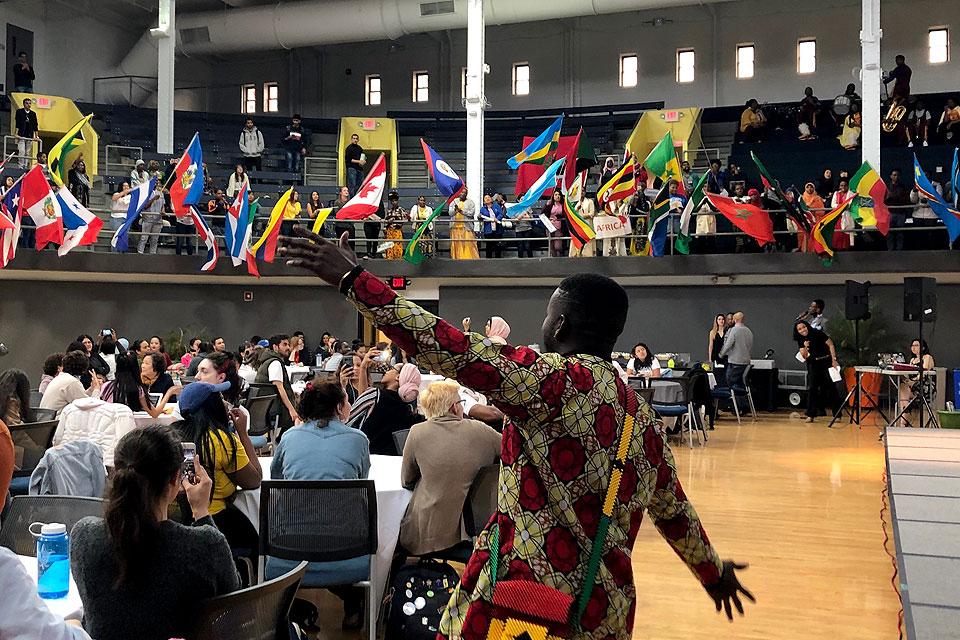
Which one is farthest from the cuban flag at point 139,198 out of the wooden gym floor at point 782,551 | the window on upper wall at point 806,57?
the window on upper wall at point 806,57

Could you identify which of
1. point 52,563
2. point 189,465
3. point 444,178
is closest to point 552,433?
point 189,465

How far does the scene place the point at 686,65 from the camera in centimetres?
2292

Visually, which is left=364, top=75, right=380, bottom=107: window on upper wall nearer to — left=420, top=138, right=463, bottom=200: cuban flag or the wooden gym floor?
left=420, top=138, right=463, bottom=200: cuban flag

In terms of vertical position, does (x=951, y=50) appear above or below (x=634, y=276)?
above

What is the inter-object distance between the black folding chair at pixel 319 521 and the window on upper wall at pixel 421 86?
2202 centimetres

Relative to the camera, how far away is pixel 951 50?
67.5ft

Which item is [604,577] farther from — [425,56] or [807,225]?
[425,56]

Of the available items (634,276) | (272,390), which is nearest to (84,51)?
(634,276)

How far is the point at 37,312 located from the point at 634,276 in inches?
464

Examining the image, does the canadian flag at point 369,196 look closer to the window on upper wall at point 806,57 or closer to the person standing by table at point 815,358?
the person standing by table at point 815,358

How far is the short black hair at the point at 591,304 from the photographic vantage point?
1993 millimetres

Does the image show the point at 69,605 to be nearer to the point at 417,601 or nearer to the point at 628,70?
the point at 417,601

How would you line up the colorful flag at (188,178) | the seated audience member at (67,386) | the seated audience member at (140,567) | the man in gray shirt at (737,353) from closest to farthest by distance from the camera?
the seated audience member at (140,567) → the seated audience member at (67,386) → the colorful flag at (188,178) → the man in gray shirt at (737,353)

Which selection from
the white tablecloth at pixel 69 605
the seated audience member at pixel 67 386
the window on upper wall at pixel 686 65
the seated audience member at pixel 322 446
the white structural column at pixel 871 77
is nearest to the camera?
the white tablecloth at pixel 69 605
